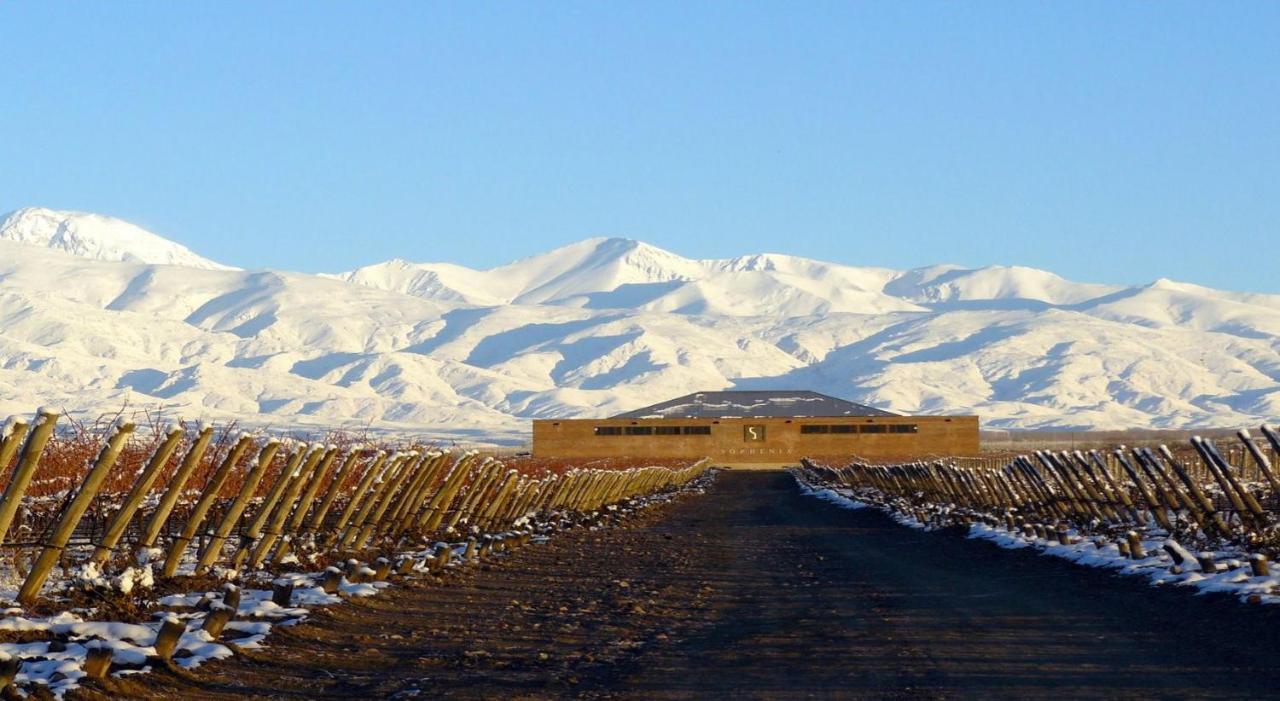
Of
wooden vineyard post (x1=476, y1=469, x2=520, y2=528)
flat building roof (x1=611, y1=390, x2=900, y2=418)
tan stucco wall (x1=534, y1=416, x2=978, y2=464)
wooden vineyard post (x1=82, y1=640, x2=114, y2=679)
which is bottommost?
tan stucco wall (x1=534, y1=416, x2=978, y2=464)

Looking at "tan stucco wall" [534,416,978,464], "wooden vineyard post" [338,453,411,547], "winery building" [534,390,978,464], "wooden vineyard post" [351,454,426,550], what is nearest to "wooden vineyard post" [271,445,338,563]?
"wooden vineyard post" [338,453,411,547]

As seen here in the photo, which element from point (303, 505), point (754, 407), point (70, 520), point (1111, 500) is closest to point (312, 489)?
point (303, 505)

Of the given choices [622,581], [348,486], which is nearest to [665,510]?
[348,486]

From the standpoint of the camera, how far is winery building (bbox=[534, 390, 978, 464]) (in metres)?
135

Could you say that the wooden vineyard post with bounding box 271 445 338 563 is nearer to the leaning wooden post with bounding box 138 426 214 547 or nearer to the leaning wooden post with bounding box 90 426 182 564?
the leaning wooden post with bounding box 138 426 214 547

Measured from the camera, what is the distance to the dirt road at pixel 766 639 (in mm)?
10125

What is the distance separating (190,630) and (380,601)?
3574 millimetres

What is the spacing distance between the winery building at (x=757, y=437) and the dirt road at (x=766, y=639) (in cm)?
11407

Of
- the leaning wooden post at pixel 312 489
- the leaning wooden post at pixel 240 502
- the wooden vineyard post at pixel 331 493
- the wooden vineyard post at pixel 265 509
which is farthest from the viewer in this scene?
the wooden vineyard post at pixel 331 493

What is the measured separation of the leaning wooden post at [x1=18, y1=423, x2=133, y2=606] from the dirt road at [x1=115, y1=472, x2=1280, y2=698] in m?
1.51

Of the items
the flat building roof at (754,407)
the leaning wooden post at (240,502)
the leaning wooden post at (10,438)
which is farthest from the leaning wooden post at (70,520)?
the flat building roof at (754,407)

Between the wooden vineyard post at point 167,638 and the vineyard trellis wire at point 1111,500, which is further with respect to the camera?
the vineyard trellis wire at point 1111,500

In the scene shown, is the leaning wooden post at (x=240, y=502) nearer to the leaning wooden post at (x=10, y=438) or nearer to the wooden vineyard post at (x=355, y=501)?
the wooden vineyard post at (x=355, y=501)

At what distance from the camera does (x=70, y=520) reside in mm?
11461
